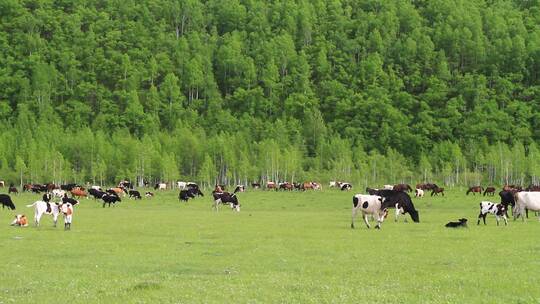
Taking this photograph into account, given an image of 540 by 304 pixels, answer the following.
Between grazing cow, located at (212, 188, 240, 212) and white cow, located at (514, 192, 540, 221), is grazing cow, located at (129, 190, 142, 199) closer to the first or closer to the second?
grazing cow, located at (212, 188, 240, 212)

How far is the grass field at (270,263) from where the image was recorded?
16391mm

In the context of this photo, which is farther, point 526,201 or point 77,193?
point 77,193

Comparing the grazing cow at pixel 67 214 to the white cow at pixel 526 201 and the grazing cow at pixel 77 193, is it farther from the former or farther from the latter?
the grazing cow at pixel 77 193

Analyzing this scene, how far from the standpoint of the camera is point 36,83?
18312 centimetres

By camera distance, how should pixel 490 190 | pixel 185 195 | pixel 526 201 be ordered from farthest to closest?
pixel 490 190 → pixel 185 195 → pixel 526 201

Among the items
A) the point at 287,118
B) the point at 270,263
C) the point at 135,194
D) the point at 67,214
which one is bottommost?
the point at 270,263

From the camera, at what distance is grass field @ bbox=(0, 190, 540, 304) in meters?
16.4

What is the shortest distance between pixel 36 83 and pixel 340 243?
554 feet

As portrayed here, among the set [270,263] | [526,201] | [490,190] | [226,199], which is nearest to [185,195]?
[226,199]

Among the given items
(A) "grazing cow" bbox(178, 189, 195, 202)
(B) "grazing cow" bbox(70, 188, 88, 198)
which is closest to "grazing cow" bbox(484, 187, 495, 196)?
(A) "grazing cow" bbox(178, 189, 195, 202)

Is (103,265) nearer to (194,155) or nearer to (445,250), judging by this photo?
(445,250)

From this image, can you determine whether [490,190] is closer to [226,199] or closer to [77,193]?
[226,199]

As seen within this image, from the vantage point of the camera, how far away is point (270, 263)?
2259 centimetres

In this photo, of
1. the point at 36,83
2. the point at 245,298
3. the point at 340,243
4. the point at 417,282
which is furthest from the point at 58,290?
the point at 36,83
